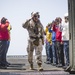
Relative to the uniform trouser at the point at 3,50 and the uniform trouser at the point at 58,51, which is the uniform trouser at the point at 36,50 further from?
the uniform trouser at the point at 58,51

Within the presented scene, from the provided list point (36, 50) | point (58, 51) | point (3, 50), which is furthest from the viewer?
point (58, 51)

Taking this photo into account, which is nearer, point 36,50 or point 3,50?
point 36,50

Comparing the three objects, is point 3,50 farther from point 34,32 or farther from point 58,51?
point 58,51

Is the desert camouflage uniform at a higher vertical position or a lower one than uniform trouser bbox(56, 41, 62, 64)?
higher

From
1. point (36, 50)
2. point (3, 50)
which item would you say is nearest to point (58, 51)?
point (36, 50)

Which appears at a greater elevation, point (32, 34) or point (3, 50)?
point (32, 34)

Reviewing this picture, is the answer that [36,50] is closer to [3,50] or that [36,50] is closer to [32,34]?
[32,34]

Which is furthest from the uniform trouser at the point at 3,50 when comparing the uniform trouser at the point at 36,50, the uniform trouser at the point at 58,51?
the uniform trouser at the point at 58,51

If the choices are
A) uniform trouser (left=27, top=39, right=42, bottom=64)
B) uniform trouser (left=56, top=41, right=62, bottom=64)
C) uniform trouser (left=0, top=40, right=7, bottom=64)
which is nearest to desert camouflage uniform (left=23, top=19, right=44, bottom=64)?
uniform trouser (left=27, top=39, right=42, bottom=64)

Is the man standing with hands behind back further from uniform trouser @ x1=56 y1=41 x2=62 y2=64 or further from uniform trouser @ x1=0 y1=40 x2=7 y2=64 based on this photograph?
uniform trouser @ x1=56 y1=41 x2=62 y2=64

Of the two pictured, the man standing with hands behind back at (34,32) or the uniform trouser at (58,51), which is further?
the uniform trouser at (58,51)

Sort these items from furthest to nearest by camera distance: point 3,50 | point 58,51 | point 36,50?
point 58,51 < point 3,50 < point 36,50

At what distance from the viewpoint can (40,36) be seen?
10891mm

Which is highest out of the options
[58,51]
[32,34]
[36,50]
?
[32,34]
